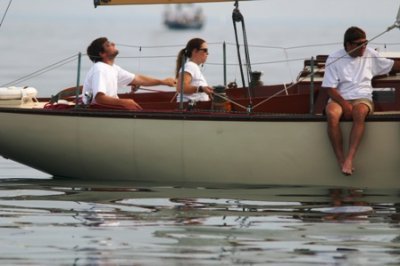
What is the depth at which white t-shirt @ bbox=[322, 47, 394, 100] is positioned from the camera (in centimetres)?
1573

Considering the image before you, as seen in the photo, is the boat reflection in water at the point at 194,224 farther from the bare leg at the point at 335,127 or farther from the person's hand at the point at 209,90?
the person's hand at the point at 209,90

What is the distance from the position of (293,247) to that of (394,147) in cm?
356

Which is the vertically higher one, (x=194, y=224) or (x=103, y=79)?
(x=103, y=79)

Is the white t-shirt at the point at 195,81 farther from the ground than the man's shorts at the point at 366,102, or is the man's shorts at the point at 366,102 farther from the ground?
the white t-shirt at the point at 195,81

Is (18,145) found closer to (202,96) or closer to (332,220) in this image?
(202,96)

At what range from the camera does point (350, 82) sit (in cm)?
1573

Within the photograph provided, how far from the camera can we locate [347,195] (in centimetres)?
1566

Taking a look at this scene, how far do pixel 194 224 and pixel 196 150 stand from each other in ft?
8.74

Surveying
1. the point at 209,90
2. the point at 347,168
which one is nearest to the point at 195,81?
the point at 209,90

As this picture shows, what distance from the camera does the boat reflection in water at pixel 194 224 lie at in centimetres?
1202

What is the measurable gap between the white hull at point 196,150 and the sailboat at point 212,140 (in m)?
0.01

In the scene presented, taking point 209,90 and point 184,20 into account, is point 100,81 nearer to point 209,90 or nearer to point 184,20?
point 209,90

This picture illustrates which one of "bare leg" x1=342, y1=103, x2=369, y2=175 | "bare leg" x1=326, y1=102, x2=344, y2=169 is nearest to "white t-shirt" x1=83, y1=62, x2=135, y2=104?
"bare leg" x1=326, y1=102, x2=344, y2=169

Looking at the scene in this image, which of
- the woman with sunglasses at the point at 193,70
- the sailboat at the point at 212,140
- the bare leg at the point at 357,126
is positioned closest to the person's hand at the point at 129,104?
the sailboat at the point at 212,140
